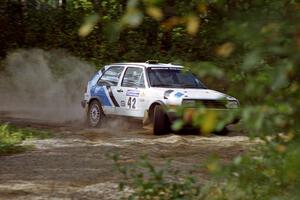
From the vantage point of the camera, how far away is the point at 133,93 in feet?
53.0

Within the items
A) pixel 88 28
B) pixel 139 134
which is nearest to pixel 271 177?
pixel 88 28

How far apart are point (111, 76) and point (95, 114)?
97 cm

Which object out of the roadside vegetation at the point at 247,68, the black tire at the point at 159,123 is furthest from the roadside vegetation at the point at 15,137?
the roadside vegetation at the point at 247,68

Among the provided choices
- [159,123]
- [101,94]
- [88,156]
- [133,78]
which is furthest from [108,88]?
[88,156]

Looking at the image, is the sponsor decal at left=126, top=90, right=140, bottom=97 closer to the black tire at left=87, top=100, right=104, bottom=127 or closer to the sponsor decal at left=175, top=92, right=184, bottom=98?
the black tire at left=87, top=100, right=104, bottom=127

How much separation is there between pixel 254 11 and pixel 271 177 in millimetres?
1280

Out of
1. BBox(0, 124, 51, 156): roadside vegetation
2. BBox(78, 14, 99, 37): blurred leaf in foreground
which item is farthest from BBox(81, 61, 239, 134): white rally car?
BBox(78, 14, 99, 37): blurred leaf in foreground

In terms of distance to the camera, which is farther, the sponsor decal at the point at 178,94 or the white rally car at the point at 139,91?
the white rally car at the point at 139,91

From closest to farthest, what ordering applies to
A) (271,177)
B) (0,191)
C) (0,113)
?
(271,177), (0,191), (0,113)

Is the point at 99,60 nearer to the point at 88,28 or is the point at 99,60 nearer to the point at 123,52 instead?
the point at 123,52

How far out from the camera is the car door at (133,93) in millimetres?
15980

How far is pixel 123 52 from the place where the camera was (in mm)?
27500

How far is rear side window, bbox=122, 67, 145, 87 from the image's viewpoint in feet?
53.5

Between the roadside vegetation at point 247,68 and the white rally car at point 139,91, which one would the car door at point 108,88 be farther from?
the roadside vegetation at point 247,68
